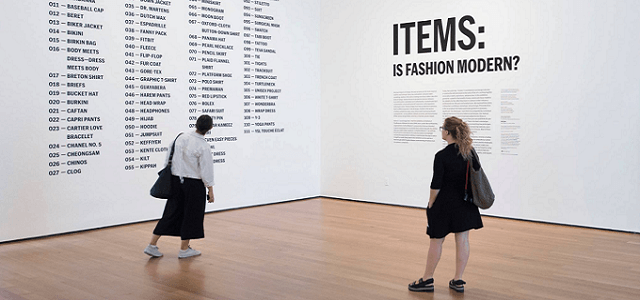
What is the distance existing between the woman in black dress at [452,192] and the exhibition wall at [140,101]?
14.3 feet

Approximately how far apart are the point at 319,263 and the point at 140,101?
3.77 m

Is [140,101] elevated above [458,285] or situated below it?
above

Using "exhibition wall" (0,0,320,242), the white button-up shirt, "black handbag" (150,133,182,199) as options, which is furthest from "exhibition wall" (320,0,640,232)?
"black handbag" (150,133,182,199)

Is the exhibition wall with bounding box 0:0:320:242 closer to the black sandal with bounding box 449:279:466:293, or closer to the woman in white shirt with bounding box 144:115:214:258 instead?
the woman in white shirt with bounding box 144:115:214:258

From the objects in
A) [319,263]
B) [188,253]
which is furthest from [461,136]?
[188,253]

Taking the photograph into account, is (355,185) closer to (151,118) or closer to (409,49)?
(409,49)

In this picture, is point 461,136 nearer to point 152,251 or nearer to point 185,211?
point 185,211

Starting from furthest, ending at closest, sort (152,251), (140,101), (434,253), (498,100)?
(498,100) → (140,101) → (152,251) → (434,253)

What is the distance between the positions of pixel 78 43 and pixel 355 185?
16.4ft

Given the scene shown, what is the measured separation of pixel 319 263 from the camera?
6.19 metres

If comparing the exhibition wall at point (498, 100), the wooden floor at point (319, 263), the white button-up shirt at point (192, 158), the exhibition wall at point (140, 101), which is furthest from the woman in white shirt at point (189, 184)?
the exhibition wall at point (498, 100)

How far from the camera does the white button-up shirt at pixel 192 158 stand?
20.7ft

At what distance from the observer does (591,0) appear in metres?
8.03

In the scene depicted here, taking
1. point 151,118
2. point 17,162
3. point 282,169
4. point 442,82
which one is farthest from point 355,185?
point 17,162
